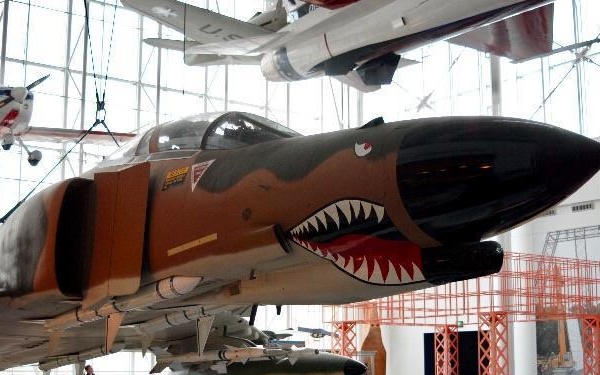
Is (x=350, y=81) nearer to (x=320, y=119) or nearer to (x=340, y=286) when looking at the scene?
(x=320, y=119)

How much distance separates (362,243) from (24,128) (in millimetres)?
18955

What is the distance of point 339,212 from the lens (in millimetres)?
3598

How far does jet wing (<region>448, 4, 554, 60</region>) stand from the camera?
1476cm

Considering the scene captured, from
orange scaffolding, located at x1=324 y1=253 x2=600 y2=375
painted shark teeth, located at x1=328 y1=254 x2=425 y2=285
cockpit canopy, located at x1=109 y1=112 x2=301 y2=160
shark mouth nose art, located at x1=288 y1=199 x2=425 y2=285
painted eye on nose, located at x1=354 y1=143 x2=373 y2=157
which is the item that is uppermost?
cockpit canopy, located at x1=109 y1=112 x2=301 y2=160

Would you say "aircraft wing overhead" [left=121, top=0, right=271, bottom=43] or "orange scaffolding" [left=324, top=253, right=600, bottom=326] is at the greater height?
"aircraft wing overhead" [left=121, top=0, right=271, bottom=43]

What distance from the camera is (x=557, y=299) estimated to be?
14656mm

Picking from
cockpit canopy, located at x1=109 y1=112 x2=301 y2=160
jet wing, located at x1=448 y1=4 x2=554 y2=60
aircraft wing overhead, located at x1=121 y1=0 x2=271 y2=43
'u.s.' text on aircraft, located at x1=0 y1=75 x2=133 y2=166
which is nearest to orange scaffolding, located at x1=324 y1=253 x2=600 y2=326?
jet wing, located at x1=448 y1=4 x2=554 y2=60

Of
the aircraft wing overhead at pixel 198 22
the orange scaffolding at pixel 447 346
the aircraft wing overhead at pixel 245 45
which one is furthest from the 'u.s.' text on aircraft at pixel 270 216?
the orange scaffolding at pixel 447 346

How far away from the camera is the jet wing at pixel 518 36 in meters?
14.8

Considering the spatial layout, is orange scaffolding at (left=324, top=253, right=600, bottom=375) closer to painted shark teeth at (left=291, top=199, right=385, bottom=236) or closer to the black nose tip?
the black nose tip

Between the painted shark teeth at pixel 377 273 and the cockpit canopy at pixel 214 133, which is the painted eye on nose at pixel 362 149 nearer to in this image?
the painted shark teeth at pixel 377 273

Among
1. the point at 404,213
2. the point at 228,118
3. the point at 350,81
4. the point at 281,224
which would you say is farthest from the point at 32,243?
the point at 350,81

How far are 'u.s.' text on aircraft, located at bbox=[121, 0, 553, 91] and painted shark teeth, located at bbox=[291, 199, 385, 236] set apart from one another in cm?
745

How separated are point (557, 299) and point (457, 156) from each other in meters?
12.4
